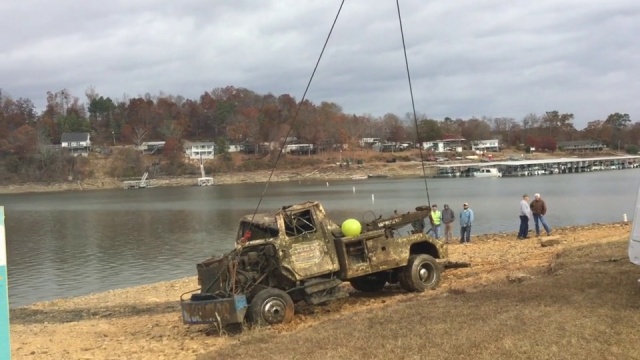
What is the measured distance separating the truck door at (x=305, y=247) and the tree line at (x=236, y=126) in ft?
508

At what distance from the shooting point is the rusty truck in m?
10.3

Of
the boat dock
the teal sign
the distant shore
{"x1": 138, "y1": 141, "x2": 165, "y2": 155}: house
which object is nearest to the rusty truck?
the teal sign

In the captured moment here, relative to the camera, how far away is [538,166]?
131125 millimetres

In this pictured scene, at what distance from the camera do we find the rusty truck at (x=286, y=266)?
10328 mm

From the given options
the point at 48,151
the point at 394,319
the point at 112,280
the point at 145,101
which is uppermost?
→ the point at 145,101

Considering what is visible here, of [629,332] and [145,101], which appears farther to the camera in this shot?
[145,101]

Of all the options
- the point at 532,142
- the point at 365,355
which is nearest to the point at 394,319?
the point at 365,355

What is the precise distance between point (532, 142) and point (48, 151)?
13232 cm

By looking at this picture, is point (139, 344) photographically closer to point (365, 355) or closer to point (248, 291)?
point (248, 291)

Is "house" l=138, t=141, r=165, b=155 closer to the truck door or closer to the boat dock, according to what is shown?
the boat dock

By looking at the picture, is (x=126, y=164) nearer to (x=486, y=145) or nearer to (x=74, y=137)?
(x=74, y=137)

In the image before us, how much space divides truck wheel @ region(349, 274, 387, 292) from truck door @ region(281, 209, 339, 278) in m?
2.40

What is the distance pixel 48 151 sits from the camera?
15912 centimetres

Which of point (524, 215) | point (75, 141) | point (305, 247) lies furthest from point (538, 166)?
point (305, 247)
